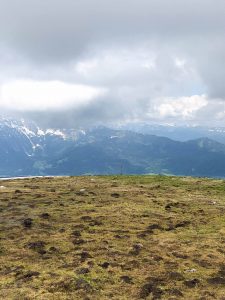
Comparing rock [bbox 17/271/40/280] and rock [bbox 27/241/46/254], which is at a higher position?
rock [bbox 27/241/46/254]

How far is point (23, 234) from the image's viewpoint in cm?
3262

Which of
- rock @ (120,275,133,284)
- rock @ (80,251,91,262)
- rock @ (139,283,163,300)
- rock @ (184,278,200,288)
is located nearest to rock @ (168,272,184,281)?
rock @ (184,278,200,288)

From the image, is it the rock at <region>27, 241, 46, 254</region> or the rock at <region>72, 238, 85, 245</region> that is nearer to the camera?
the rock at <region>27, 241, 46, 254</region>

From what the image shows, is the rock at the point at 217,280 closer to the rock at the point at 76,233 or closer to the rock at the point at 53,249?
the rock at the point at 53,249

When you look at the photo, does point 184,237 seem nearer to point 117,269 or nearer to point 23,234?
point 117,269

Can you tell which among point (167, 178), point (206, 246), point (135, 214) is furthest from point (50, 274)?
point (167, 178)

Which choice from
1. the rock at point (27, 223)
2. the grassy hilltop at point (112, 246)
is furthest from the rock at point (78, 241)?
the rock at point (27, 223)

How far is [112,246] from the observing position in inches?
Answer: 1169

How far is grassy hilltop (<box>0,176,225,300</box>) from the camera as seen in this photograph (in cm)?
2258

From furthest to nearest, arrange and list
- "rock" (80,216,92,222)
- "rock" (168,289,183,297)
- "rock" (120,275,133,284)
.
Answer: "rock" (80,216,92,222) → "rock" (120,275,133,284) → "rock" (168,289,183,297)

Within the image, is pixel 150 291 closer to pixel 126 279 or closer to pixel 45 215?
pixel 126 279

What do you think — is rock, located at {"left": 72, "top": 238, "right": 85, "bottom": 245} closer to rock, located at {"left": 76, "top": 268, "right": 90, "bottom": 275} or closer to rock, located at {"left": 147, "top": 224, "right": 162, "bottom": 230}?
rock, located at {"left": 76, "top": 268, "right": 90, "bottom": 275}

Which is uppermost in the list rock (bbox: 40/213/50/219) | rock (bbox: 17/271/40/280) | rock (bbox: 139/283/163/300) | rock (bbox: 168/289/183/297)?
rock (bbox: 40/213/50/219)

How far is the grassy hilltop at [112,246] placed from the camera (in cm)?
2258
